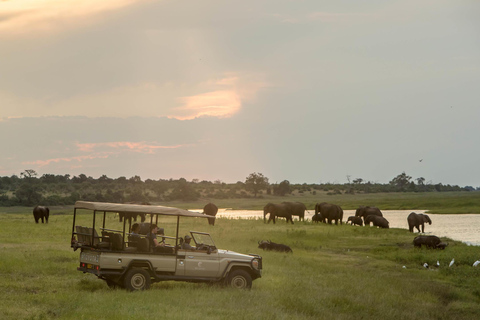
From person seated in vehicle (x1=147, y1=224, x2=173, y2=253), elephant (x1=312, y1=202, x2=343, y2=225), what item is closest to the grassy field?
person seated in vehicle (x1=147, y1=224, x2=173, y2=253)

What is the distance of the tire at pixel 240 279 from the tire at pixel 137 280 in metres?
2.56

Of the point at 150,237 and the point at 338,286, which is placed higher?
the point at 150,237

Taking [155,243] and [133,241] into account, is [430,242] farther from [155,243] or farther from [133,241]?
[133,241]

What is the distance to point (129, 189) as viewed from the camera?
125438 millimetres

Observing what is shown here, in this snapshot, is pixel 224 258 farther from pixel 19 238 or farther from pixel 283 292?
pixel 19 238

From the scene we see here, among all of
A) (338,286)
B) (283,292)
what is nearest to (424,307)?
(338,286)

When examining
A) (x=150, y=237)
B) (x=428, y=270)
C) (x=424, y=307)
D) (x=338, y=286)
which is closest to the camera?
(x=150, y=237)

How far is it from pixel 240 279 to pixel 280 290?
4.37 feet

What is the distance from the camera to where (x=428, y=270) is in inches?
1005

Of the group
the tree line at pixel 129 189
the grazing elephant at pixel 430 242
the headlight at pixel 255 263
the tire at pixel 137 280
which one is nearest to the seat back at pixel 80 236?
the tire at pixel 137 280

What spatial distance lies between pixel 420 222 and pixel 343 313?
31238 mm

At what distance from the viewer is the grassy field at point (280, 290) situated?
46.3 feet

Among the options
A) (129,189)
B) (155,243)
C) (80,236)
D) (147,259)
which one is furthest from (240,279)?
(129,189)

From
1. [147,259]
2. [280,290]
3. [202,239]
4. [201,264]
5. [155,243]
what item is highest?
[202,239]
